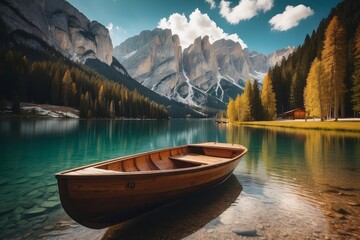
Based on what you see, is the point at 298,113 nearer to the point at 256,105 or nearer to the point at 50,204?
the point at 256,105

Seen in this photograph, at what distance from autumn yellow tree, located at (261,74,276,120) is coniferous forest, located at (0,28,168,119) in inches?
3065

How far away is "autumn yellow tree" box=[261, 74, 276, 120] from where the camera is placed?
70988 mm

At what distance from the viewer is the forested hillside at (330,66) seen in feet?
147

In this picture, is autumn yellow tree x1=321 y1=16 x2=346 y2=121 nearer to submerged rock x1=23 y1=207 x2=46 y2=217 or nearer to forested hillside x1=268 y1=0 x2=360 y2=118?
forested hillside x1=268 y1=0 x2=360 y2=118

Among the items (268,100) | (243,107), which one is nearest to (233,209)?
(268,100)

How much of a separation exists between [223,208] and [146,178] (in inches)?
156

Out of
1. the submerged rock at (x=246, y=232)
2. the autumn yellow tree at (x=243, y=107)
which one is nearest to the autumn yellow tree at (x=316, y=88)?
the autumn yellow tree at (x=243, y=107)

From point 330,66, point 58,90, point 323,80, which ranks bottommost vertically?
point 323,80

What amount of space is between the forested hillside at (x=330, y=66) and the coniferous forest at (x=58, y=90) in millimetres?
84898

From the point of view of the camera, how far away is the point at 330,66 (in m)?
44.7

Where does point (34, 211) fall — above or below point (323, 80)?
below

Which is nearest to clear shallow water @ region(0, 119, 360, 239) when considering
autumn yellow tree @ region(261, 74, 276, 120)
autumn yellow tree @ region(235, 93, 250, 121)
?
autumn yellow tree @ region(261, 74, 276, 120)

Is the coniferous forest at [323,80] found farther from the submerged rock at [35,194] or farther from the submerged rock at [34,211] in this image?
the submerged rock at [34,211]

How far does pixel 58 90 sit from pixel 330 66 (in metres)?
107
